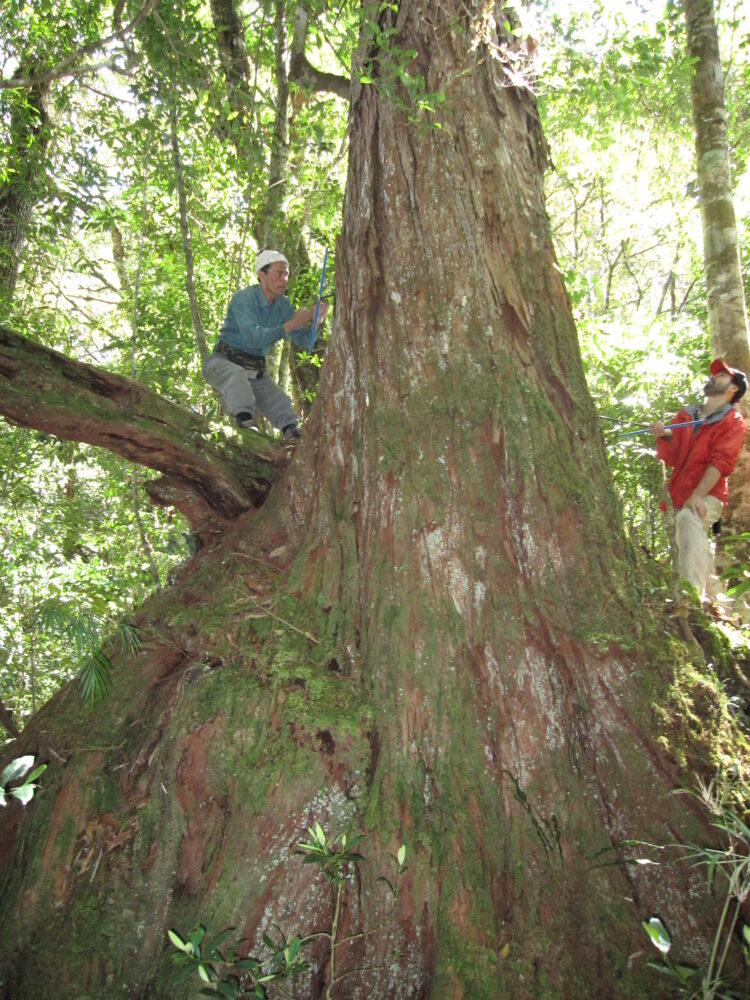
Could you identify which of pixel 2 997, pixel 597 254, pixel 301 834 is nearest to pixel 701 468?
pixel 301 834

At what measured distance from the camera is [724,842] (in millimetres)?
2252

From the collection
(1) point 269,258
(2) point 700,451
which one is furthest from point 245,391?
(2) point 700,451

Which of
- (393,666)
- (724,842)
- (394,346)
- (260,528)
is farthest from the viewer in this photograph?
(260,528)

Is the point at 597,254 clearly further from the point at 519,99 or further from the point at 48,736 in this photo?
the point at 48,736

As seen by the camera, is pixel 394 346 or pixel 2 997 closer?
pixel 2 997

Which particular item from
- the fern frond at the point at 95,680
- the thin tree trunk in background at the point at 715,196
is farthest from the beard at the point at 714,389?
the fern frond at the point at 95,680

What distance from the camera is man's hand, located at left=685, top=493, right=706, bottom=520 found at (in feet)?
13.8

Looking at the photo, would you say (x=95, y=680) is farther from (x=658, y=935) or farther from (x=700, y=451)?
(x=700, y=451)

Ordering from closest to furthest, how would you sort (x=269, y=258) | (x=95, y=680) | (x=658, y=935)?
(x=658, y=935) < (x=95, y=680) < (x=269, y=258)

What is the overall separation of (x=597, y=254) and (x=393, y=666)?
1356cm

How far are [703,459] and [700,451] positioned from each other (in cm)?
5

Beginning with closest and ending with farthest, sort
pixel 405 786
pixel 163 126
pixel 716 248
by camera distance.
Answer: pixel 405 786, pixel 716 248, pixel 163 126

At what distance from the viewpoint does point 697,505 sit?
4.21m

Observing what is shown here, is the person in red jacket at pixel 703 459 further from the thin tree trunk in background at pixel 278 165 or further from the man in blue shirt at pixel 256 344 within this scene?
the thin tree trunk in background at pixel 278 165
